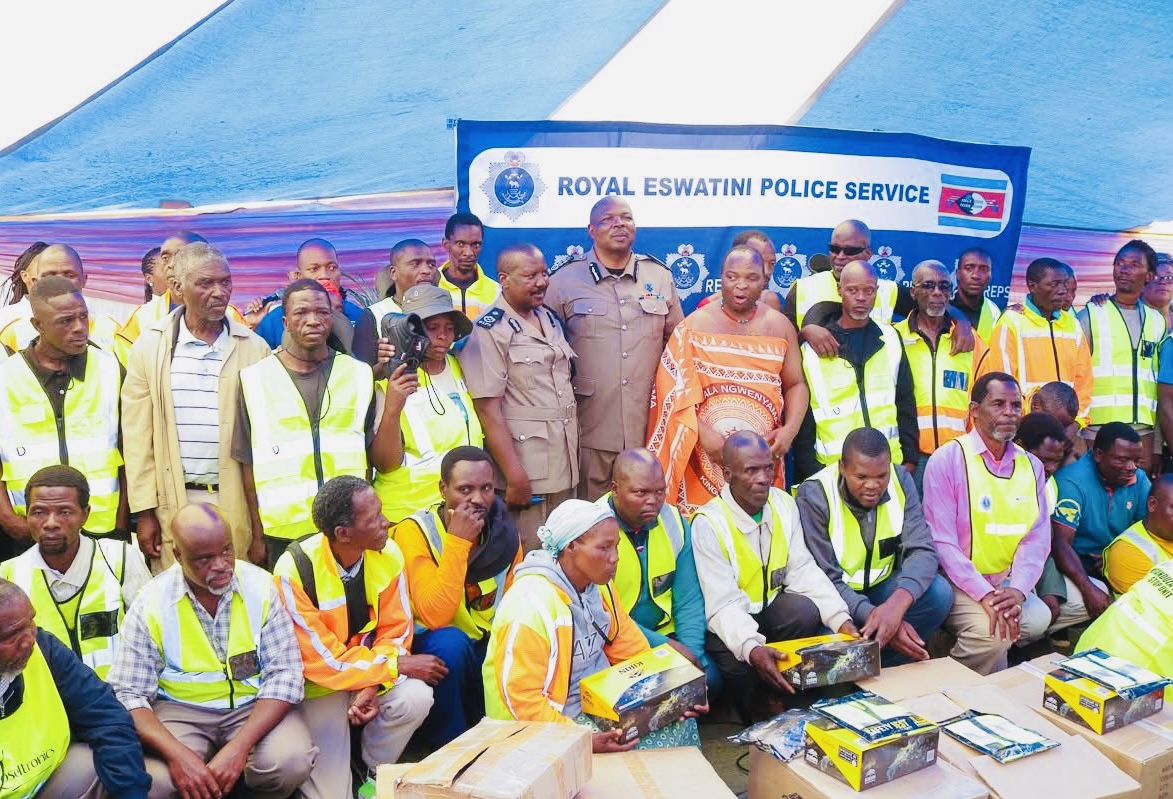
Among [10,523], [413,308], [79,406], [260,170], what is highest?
[260,170]

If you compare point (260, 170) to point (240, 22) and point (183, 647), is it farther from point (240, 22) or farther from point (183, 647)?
point (183, 647)

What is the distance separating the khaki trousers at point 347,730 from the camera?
3.64 metres

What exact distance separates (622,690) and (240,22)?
4.42 meters

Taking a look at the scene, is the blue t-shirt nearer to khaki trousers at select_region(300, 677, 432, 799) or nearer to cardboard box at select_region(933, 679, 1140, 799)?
cardboard box at select_region(933, 679, 1140, 799)

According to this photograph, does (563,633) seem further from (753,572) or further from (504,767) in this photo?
(753,572)

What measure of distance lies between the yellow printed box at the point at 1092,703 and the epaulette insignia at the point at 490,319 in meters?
2.57

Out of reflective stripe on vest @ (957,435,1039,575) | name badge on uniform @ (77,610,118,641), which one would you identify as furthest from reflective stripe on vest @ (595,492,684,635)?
name badge on uniform @ (77,610,118,641)

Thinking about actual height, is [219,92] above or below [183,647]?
above

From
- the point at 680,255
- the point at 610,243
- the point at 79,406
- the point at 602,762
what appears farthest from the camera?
the point at 680,255

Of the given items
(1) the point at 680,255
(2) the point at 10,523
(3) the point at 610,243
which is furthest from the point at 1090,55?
(2) the point at 10,523

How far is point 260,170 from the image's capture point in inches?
228

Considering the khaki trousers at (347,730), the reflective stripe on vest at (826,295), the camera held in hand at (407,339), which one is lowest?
the khaki trousers at (347,730)

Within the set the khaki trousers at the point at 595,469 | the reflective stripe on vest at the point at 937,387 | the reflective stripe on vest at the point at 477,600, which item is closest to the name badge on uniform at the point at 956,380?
the reflective stripe on vest at the point at 937,387

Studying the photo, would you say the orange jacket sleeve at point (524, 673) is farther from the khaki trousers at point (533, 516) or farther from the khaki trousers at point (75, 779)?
the khaki trousers at point (533, 516)
